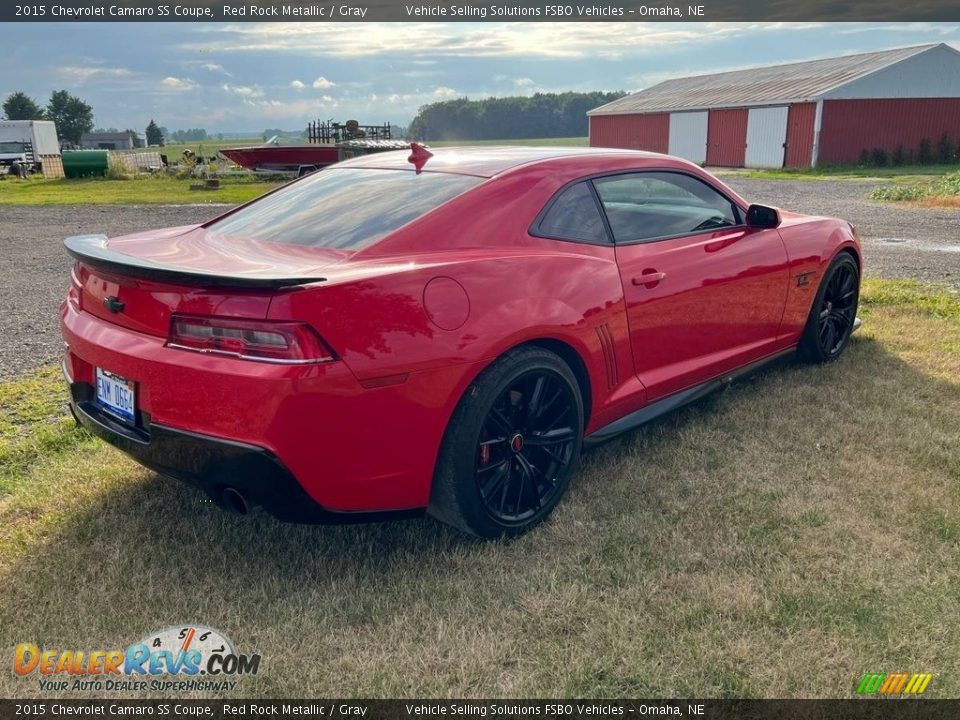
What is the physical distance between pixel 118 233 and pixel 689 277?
11.5 meters

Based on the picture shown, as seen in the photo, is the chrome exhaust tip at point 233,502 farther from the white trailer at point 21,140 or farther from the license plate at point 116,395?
the white trailer at point 21,140

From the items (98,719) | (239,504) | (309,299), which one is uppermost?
(309,299)

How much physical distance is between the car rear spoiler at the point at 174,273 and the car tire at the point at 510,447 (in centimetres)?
75

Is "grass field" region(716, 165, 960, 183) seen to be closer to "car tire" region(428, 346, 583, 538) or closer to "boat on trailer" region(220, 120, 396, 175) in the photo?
"boat on trailer" region(220, 120, 396, 175)

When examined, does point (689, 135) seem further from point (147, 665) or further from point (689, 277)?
point (147, 665)

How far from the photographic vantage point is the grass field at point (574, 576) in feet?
7.76

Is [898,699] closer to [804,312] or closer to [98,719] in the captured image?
[98,719]

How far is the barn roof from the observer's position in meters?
30.3

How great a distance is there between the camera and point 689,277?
3682 mm

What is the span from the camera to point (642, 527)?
312cm

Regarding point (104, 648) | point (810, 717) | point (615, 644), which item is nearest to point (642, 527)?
point (615, 644)


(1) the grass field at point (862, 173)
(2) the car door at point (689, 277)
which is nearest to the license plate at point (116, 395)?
(2) the car door at point (689, 277)

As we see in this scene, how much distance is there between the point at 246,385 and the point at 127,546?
1.09 meters

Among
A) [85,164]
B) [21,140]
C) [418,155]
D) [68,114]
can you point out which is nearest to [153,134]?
[68,114]
